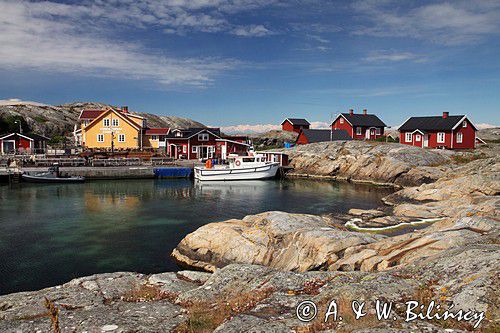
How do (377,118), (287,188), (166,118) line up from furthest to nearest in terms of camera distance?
(166,118), (377,118), (287,188)

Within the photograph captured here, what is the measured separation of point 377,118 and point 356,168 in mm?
31566

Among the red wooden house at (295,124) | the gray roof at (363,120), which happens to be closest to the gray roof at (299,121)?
the red wooden house at (295,124)

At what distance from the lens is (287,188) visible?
158ft

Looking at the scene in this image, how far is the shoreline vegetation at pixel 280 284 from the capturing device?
7.70 m

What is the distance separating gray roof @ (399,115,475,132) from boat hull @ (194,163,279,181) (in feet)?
94.3

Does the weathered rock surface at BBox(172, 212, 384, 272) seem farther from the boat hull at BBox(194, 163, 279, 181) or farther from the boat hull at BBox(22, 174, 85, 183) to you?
the boat hull at BBox(22, 174, 85, 183)

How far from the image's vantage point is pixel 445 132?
204ft

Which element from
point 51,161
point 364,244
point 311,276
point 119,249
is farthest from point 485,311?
point 51,161

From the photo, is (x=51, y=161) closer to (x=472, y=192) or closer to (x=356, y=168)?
(x=356, y=168)

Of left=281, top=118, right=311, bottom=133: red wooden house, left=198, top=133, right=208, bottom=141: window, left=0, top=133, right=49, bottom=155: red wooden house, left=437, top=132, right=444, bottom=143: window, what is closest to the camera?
left=437, top=132, right=444, bottom=143: window

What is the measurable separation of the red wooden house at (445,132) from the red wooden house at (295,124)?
30703 mm

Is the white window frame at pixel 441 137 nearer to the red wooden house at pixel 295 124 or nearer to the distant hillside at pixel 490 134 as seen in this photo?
the distant hillside at pixel 490 134

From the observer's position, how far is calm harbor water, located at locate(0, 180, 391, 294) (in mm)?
19375

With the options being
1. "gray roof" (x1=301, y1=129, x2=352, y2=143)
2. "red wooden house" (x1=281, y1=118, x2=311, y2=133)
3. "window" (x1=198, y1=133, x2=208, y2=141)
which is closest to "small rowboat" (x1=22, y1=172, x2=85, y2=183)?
"window" (x1=198, y1=133, x2=208, y2=141)
